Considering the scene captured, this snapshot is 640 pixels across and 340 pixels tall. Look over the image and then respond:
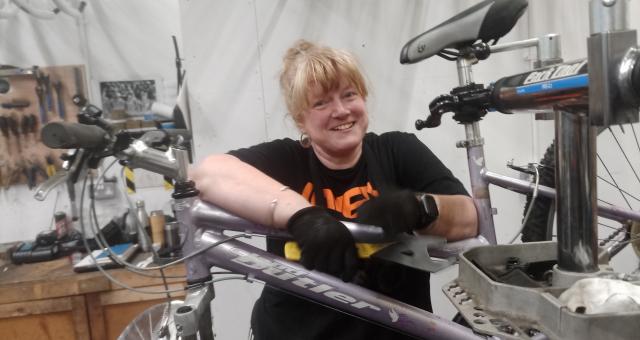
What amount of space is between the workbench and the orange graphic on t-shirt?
58 centimetres

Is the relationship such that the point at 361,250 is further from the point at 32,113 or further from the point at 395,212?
the point at 32,113

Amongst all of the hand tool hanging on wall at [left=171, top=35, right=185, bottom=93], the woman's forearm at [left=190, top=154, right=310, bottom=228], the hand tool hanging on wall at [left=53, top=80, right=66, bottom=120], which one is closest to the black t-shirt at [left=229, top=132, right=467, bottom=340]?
the woman's forearm at [left=190, top=154, right=310, bottom=228]

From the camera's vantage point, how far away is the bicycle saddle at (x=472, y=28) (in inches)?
27.5

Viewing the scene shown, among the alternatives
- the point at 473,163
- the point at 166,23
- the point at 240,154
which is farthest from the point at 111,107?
the point at 473,163

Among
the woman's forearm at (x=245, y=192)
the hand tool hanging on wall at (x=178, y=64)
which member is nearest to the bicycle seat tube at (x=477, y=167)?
the woman's forearm at (x=245, y=192)

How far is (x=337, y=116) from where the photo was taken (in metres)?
0.80

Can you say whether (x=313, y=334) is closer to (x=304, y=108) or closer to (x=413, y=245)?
(x=413, y=245)

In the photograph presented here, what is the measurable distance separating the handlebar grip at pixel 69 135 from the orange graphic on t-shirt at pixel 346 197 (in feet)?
1.46

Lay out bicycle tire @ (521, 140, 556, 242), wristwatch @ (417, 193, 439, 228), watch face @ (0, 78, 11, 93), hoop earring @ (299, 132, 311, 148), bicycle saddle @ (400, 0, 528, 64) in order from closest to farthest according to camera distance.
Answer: wristwatch @ (417, 193, 439, 228) → bicycle saddle @ (400, 0, 528, 64) → hoop earring @ (299, 132, 311, 148) → bicycle tire @ (521, 140, 556, 242) → watch face @ (0, 78, 11, 93)

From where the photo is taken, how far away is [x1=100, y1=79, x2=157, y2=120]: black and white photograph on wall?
5.05ft

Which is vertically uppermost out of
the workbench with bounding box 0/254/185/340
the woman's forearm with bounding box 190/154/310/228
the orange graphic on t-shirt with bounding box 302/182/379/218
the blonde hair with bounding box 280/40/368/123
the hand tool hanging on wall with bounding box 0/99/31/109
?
the hand tool hanging on wall with bounding box 0/99/31/109

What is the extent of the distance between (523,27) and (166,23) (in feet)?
4.42

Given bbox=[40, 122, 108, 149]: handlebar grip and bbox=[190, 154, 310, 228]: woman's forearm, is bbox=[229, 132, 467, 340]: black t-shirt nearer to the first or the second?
bbox=[190, 154, 310, 228]: woman's forearm

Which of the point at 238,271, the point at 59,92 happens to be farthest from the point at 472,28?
the point at 59,92
